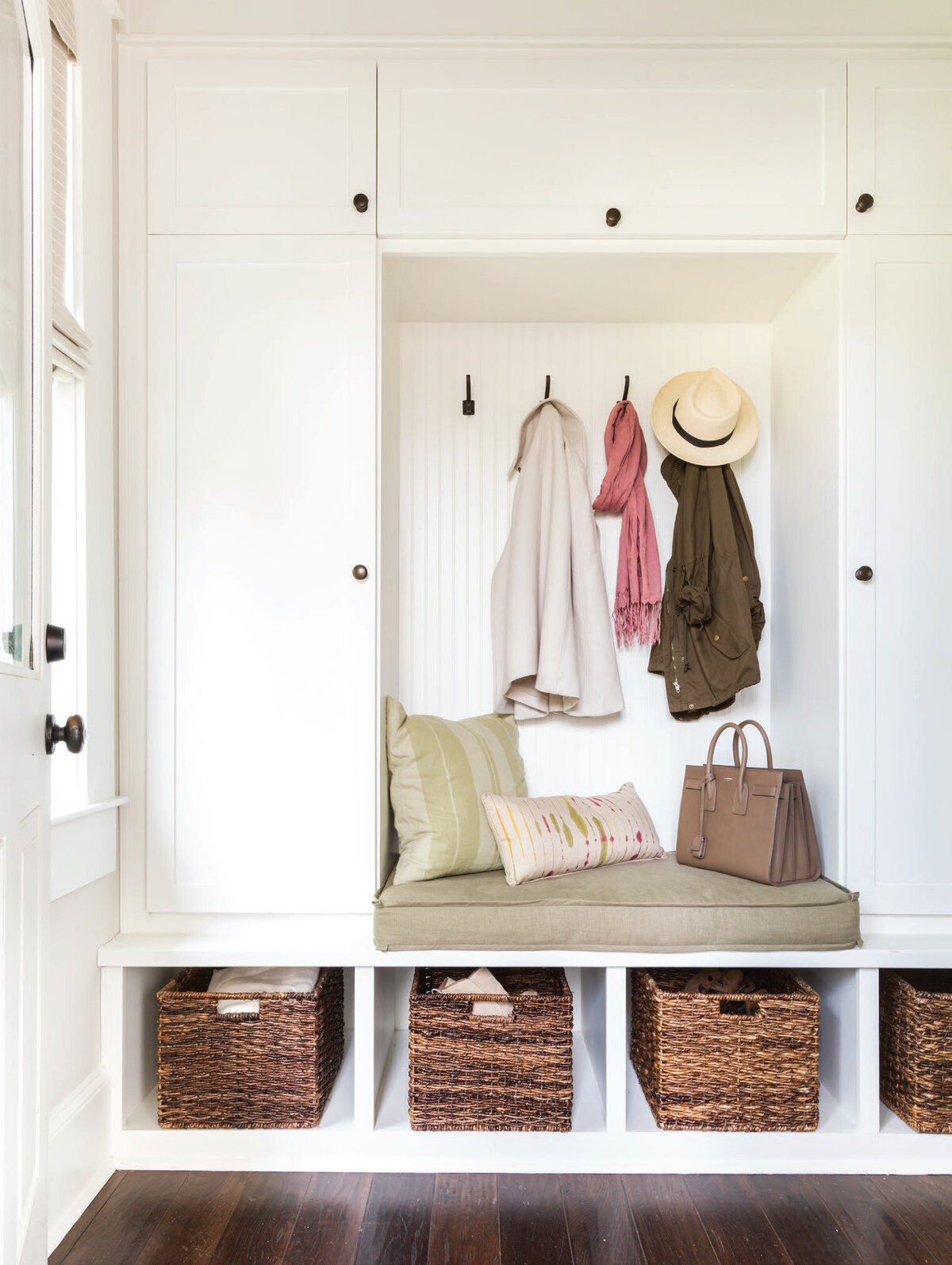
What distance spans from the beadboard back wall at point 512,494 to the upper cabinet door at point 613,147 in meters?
0.47

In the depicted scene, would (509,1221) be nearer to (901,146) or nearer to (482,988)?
(482,988)

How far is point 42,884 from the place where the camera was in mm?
1158

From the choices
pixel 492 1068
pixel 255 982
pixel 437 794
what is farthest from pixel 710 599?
pixel 255 982

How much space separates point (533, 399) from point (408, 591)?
0.65 m

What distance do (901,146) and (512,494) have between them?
122 centimetres

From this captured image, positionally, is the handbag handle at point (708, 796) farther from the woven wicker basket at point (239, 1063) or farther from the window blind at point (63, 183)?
the window blind at point (63, 183)

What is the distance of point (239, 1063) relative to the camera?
1852 millimetres

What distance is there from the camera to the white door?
1.02 meters

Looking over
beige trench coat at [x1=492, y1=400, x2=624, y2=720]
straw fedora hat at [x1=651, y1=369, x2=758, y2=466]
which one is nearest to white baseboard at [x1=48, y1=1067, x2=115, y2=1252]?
beige trench coat at [x1=492, y1=400, x2=624, y2=720]

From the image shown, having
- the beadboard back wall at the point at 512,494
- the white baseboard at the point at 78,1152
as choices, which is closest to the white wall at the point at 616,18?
the beadboard back wall at the point at 512,494

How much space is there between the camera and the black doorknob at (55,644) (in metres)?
1.18

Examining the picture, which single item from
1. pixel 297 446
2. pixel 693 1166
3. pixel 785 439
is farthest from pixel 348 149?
pixel 693 1166

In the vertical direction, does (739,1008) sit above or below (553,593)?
below

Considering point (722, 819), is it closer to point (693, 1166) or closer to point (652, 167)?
point (693, 1166)
